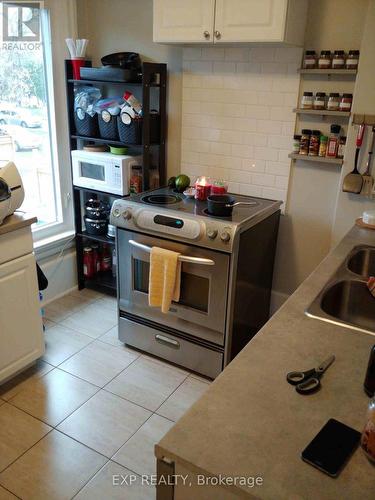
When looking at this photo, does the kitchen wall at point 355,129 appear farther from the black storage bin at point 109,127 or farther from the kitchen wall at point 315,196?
the black storage bin at point 109,127

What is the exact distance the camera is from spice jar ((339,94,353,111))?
2.28 metres

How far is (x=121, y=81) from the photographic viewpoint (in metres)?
2.71

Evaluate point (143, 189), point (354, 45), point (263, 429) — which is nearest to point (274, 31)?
point (354, 45)

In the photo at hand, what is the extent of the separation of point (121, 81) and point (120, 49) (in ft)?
1.43

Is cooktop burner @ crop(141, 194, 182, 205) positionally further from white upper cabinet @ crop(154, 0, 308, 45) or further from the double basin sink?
the double basin sink

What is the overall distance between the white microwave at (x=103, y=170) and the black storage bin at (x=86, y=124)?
0.43 ft

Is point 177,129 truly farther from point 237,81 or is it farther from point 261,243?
point 261,243

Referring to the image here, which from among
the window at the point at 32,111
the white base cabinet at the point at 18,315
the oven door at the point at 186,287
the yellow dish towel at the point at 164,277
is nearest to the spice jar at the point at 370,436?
the oven door at the point at 186,287

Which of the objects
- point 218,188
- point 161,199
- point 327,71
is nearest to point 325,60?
point 327,71

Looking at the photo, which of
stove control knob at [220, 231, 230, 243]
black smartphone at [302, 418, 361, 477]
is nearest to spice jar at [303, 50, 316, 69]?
stove control knob at [220, 231, 230, 243]

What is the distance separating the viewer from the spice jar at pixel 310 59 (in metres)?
2.34

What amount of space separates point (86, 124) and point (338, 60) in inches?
65.2

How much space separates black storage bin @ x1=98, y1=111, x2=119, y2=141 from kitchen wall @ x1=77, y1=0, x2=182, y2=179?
0.38 metres

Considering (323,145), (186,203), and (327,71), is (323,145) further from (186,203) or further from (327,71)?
(186,203)
